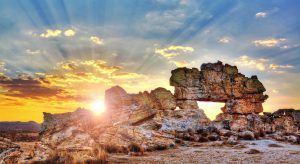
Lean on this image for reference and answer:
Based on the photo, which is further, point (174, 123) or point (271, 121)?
point (271, 121)

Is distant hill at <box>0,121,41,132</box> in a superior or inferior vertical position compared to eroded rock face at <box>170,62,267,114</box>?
inferior

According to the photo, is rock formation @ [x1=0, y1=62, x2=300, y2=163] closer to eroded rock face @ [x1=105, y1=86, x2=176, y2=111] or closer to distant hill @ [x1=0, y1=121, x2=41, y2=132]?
eroded rock face @ [x1=105, y1=86, x2=176, y2=111]

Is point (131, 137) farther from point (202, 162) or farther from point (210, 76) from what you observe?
point (210, 76)

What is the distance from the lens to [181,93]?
4303 centimetres

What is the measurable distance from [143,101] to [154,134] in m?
12.7

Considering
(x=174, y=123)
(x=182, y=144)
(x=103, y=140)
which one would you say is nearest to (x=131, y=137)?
(x=103, y=140)

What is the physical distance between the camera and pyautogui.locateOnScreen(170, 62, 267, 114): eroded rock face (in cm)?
4412

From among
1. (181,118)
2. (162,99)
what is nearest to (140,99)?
(162,99)

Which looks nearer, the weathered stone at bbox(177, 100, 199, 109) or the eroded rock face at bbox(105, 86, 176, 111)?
the eroded rock face at bbox(105, 86, 176, 111)

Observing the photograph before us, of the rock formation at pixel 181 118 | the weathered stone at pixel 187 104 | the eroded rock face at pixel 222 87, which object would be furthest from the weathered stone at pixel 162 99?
the eroded rock face at pixel 222 87

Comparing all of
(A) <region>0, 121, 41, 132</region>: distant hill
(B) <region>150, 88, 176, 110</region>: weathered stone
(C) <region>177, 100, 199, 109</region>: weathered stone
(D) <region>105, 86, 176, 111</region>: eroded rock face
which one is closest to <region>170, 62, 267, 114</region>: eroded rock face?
(C) <region>177, 100, 199, 109</region>: weathered stone

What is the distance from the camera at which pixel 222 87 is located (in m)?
45.4

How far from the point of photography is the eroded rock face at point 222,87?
4412 centimetres

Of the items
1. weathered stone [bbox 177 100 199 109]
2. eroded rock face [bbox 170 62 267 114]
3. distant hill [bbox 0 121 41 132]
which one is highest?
eroded rock face [bbox 170 62 267 114]
